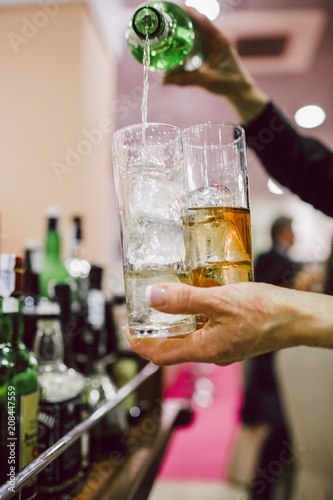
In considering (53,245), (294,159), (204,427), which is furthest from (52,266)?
(204,427)

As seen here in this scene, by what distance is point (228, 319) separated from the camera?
0.59 meters

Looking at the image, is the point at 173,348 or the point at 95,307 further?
the point at 95,307

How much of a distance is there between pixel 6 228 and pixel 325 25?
220 cm

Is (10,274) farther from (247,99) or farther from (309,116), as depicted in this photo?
(309,116)

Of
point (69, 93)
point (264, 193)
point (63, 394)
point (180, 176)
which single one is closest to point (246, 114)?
point (180, 176)

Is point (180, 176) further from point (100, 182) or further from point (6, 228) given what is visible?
point (100, 182)

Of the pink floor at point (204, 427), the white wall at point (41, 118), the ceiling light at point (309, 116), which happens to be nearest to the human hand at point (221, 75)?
the pink floor at point (204, 427)

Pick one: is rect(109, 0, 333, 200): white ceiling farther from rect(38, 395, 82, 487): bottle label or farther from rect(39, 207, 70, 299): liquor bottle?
rect(38, 395, 82, 487): bottle label

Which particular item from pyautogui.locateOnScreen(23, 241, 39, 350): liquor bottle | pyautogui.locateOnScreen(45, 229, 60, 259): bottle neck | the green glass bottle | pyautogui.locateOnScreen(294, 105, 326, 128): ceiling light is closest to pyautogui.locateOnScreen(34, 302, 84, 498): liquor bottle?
pyautogui.locateOnScreen(23, 241, 39, 350): liquor bottle

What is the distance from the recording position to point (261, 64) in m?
3.46

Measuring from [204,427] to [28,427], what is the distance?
10.1 feet

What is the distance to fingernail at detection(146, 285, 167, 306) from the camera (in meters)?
0.55

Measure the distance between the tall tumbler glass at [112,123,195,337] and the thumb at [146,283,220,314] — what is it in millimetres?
66

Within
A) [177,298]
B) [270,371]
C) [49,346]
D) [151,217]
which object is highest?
[151,217]
